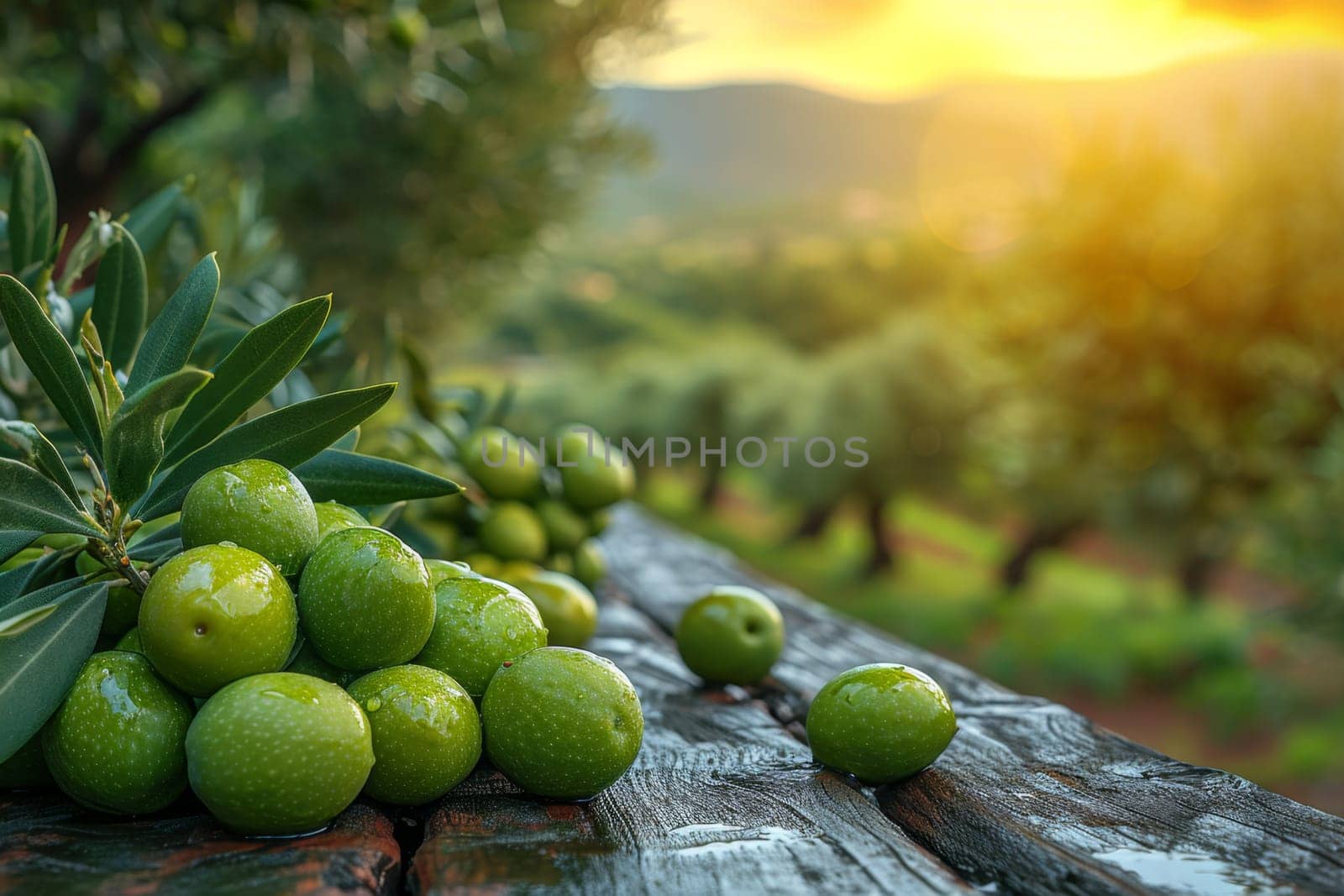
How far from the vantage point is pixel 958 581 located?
46.5 feet

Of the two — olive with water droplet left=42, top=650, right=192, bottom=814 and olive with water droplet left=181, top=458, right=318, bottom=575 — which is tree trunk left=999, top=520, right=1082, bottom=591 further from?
olive with water droplet left=42, top=650, right=192, bottom=814

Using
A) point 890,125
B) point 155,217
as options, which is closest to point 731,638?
point 155,217

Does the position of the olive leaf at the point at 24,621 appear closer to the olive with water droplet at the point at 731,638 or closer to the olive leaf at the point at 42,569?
the olive leaf at the point at 42,569

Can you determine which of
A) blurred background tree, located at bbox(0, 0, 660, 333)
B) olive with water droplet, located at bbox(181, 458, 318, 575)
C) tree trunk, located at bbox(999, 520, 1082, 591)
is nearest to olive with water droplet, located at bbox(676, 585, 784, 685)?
olive with water droplet, located at bbox(181, 458, 318, 575)

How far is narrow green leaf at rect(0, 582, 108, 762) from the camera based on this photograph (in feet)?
3.23

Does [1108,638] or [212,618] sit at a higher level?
[212,618]

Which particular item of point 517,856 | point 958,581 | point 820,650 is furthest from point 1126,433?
point 517,856

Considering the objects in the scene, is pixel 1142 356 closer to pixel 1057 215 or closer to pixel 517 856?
pixel 1057 215

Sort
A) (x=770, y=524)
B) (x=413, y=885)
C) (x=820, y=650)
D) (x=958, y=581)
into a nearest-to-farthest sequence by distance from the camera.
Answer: (x=413, y=885)
(x=820, y=650)
(x=958, y=581)
(x=770, y=524)

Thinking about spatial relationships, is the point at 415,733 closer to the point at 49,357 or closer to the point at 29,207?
the point at 49,357

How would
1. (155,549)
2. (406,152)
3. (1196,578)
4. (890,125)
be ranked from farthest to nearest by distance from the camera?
(890,125), (1196,578), (406,152), (155,549)

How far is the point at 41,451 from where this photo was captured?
3.37ft

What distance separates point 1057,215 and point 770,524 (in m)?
9.69

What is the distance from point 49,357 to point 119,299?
1.28 feet
